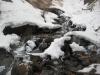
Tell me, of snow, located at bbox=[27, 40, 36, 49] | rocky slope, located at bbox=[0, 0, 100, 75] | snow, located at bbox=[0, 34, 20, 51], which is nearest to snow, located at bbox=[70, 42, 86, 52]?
rocky slope, located at bbox=[0, 0, 100, 75]

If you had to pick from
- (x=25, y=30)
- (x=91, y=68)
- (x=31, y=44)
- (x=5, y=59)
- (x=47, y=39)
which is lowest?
(x=5, y=59)

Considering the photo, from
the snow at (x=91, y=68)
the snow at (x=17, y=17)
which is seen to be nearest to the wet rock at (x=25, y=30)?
the snow at (x=17, y=17)

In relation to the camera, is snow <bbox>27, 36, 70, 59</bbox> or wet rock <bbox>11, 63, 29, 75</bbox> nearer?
wet rock <bbox>11, 63, 29, 75</bbox>

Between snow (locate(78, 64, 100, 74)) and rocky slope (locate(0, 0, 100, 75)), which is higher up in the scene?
rocky slope (locate(0, 0, 100, 75))

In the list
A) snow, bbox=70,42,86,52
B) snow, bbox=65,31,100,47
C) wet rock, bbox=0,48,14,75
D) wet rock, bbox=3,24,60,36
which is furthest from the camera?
wet rock, bbox=3,24,60,36

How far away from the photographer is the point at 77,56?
773cm

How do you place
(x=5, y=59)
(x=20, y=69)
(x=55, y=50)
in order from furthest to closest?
(x=5, y=59) < (x=55, y=50) < (x=20, y=69)

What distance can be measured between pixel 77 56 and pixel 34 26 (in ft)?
8.54

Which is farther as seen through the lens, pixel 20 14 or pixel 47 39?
pixel 20 14

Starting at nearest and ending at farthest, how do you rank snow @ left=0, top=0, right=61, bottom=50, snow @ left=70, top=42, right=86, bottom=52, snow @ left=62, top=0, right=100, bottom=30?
snow @ left=70, top=42, right=86, bottom=52, snow @ left=0, top=0, right=61, bottom=50, snow @ left=62, top=0, right=100, bottom=30

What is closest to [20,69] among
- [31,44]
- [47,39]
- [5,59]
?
[5,59]

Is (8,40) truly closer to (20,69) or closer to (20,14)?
(20,14)

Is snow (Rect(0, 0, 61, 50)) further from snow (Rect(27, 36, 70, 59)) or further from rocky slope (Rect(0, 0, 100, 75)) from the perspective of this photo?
snow (Rect(27, 36, 70, 59))

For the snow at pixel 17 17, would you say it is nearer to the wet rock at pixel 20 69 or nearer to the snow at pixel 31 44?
the snow at pixel 31 44
